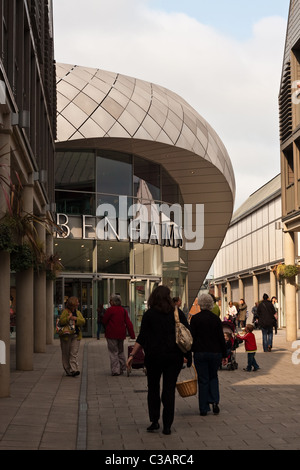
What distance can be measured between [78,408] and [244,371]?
6.11 m

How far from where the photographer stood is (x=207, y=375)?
A: 933 cm

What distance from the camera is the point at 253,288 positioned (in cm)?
5609

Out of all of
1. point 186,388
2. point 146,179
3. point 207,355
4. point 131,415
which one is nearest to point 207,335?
point 207,355

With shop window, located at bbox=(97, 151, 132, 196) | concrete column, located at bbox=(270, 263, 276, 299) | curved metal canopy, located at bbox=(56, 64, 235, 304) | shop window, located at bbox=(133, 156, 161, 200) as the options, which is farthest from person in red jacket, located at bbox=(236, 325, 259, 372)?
concrete column, located at bbox=(270, 263, 276, 299)

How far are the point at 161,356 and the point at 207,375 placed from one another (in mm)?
1665

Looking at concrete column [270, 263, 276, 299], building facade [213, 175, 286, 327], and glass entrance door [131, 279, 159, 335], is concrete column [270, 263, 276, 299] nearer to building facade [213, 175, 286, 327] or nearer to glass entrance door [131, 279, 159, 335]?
building facade [213, 175, 286, 327]

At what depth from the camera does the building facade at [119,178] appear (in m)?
32.4

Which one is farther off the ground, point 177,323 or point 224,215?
point 224,215

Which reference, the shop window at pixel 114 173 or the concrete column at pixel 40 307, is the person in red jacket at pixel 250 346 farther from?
the shop window at pixel 114 173

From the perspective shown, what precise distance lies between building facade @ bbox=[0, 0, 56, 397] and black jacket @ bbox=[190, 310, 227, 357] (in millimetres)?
2938

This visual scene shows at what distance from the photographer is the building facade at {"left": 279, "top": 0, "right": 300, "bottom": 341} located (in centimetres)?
2522

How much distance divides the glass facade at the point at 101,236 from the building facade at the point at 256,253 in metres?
9.99

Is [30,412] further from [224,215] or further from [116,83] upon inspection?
[224,215]
